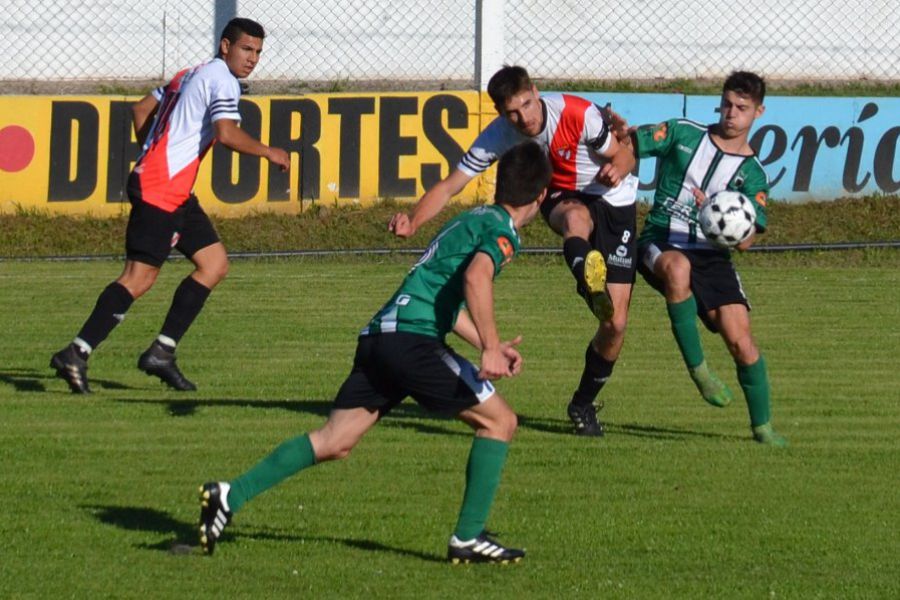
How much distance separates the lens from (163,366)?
9617 millimetres

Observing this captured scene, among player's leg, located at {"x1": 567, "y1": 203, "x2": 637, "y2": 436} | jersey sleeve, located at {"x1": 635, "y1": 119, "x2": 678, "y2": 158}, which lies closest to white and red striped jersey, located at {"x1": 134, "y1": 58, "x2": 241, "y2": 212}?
player's leg, located at {"x1": 567, "y1": 203, "x2": 637, "y2": 436}

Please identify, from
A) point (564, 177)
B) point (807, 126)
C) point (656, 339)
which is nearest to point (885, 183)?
point (807, 126)

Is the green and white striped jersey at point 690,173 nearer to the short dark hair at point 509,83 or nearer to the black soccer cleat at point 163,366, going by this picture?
the short dark hair at point 509,83

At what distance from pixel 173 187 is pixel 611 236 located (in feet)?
8.50

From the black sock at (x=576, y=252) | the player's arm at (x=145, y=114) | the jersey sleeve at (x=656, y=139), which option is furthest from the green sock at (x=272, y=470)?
the player's arm at (x=145, y=114)

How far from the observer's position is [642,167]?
16.6 metres

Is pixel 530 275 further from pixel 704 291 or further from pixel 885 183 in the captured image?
pixel 704 291

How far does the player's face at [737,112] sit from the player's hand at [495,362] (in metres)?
3.13

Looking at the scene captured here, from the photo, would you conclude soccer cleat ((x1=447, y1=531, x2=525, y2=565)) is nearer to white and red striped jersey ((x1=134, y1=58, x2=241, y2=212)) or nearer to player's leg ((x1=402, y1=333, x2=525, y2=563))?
player's leg ((x1=402, y1=333, x2=525, y2=563))

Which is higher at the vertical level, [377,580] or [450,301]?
[450,301]

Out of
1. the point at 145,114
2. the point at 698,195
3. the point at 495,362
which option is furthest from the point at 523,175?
the point at 145,114

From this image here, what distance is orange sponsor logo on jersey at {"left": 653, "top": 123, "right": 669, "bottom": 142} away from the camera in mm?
8820

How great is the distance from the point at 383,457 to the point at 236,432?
0.91m

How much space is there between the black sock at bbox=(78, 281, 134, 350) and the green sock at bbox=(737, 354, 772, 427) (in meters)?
3.53
